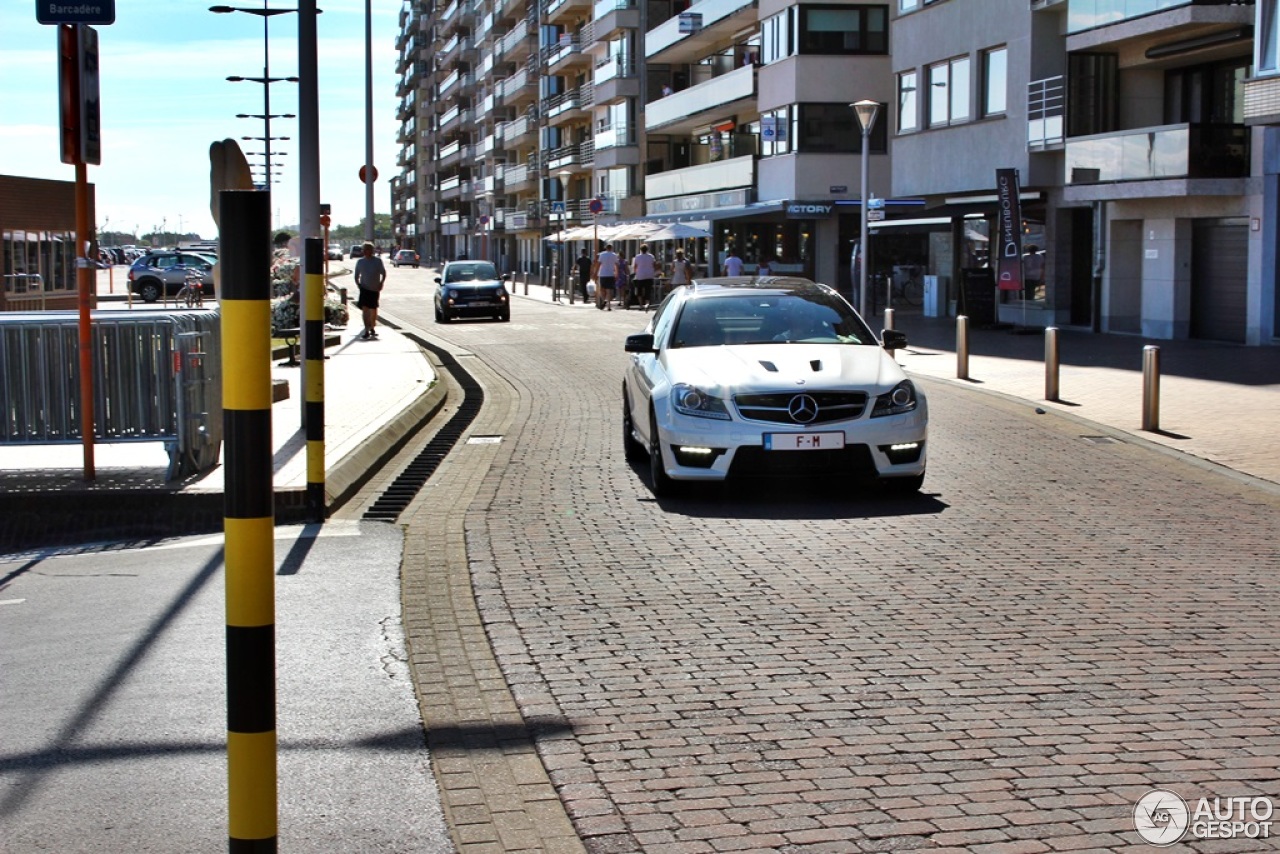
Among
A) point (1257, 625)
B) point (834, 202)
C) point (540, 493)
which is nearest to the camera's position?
point (1257, 625)

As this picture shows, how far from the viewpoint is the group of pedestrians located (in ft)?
149

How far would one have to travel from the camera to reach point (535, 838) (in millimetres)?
4371

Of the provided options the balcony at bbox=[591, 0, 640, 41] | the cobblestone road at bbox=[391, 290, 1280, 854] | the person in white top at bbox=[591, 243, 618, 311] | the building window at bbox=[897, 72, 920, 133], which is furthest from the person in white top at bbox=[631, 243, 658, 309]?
the cobblestone road at bbox=[391, 290, 1280, 854]

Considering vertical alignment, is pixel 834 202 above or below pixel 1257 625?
above

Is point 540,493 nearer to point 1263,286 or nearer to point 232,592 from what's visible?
point 232,592

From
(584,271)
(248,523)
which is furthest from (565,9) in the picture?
(248,523)

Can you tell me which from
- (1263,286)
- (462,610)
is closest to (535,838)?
(462,610)

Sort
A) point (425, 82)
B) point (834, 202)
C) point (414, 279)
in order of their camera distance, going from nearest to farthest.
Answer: point (834, 202) → point (414, 279) → point (425, 82)

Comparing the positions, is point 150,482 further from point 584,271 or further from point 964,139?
point 584,271

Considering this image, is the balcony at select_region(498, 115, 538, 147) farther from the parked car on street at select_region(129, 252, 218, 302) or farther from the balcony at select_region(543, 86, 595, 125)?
the parked car on street at select_region(129, 252, 218, 302)

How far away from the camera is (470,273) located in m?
41.9

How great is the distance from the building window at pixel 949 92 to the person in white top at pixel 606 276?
11.2 meters

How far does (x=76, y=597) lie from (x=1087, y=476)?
7.68m

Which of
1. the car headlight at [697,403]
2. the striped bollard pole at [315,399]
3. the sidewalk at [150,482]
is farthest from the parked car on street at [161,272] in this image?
the car headlight at [697,403]
